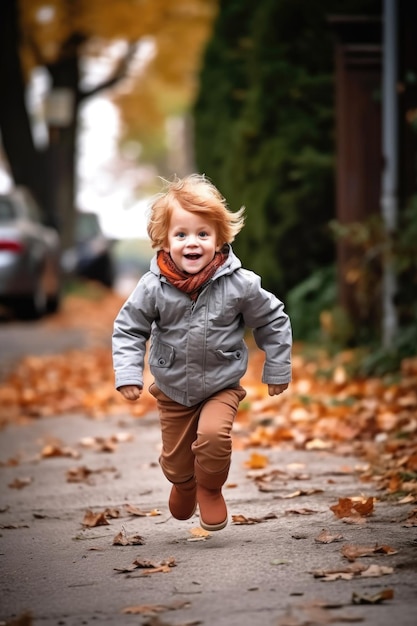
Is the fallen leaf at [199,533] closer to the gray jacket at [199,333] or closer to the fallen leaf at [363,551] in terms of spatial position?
the gray jacket at [199,333]

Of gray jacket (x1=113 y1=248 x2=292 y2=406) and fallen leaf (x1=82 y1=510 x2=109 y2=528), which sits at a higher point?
gray jacket (x1=113 y1=248 x2=292 y2=406)

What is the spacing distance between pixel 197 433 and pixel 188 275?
2.01 ft

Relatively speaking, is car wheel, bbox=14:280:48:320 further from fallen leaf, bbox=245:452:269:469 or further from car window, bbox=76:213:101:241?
car window, bbox=76:213:101:241

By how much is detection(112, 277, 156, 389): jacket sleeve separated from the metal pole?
→ 14.0 feet

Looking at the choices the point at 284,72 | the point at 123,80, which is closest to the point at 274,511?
the point at 284,72

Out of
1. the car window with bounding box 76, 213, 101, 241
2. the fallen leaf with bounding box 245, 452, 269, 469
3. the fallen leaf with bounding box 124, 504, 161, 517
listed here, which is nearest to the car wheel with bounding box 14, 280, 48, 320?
the fallen leaf with bounding box 245, 452, 269, 469

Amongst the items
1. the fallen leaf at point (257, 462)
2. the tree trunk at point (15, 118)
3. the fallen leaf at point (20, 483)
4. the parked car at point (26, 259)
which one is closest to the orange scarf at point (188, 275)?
the fallen leaf at point (257, 462)

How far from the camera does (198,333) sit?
4453mm

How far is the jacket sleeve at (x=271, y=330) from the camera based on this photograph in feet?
14.9

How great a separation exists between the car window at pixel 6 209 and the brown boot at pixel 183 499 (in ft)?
37.7

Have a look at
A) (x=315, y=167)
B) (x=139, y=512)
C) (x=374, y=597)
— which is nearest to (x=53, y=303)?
(x=315, y=167)

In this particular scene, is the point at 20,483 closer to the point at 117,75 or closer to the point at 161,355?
the point at 161,355

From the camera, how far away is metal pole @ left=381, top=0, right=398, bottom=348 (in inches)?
338

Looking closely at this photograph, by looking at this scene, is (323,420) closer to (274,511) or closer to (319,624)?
(274,511)
